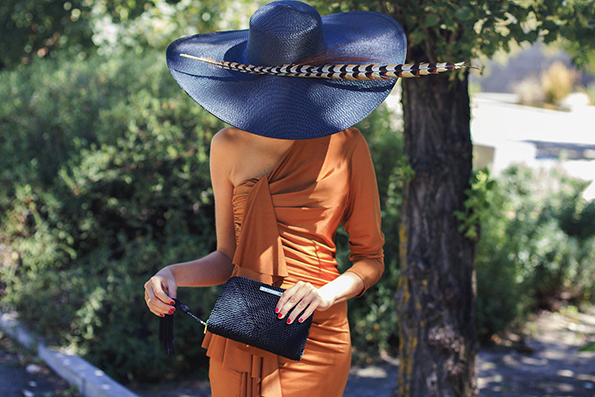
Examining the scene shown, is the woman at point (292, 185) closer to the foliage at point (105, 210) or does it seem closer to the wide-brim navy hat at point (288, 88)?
the wide-brim navy hat at point (288, 88)

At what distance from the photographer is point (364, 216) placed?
182 cm

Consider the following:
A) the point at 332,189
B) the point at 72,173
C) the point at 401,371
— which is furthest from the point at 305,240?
the point at 72,173

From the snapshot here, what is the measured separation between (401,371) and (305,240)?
1685mm

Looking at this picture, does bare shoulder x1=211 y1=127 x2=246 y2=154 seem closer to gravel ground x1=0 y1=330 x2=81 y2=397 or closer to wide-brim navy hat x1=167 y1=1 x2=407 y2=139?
wide-brim navy hat x1=167 y1=1 x2=407 y2=139

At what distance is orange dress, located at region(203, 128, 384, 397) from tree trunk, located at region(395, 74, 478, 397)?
4.09 ft

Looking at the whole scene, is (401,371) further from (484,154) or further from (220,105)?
(484,154)

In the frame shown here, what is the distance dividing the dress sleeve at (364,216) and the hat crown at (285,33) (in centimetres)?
33

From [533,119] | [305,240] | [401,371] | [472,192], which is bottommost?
[533,119]

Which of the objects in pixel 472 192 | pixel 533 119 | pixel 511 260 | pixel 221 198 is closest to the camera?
pixel 221 198

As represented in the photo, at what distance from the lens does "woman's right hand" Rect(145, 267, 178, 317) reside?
1626 mm

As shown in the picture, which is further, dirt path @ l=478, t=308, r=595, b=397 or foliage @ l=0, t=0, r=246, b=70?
foliage @ l=0, t=0, r=246, b=70

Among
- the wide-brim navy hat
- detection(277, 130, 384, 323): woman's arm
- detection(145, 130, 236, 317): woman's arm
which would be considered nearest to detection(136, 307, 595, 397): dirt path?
detection(145, 130, 236, 317): woman's arm

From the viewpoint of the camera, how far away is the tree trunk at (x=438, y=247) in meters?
2.96

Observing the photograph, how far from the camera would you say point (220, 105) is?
173 cm
